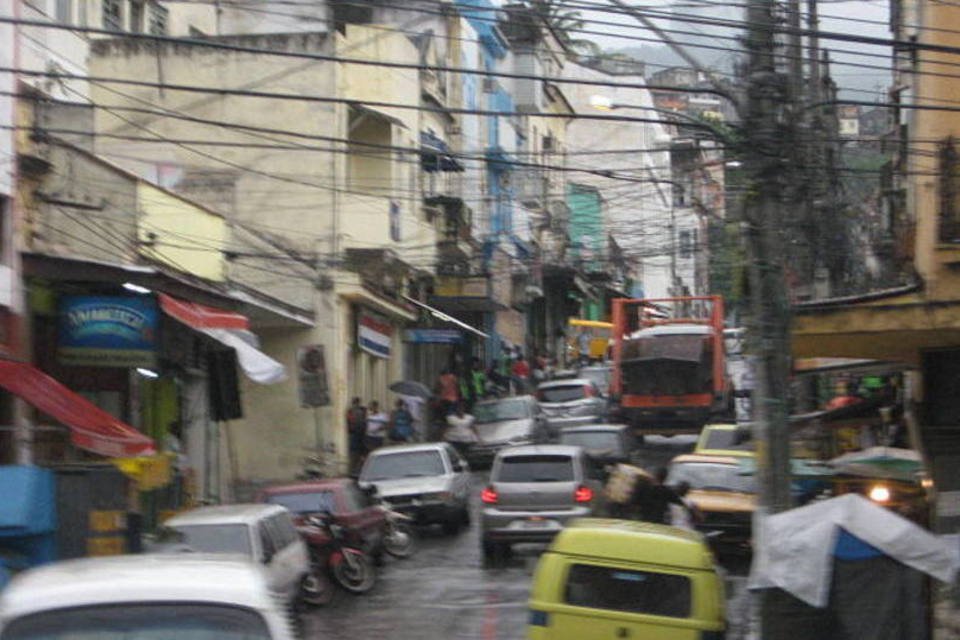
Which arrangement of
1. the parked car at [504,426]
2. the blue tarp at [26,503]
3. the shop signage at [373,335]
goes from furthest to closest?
the shop signage at [373,335] < the parked car at [504,426] < the blue tarp at [26,503]

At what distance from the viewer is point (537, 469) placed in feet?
78.6

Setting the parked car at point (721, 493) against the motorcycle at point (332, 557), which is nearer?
the motorcycle at point (332, 557)

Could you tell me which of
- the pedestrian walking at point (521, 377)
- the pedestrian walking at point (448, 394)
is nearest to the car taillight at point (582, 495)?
the pedestrian walking at point (448, 394)

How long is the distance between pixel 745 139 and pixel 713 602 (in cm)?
474

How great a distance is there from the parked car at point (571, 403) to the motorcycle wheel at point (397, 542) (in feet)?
52.8

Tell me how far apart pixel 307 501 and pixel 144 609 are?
14.7 metres

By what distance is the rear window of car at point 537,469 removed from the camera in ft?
78.3

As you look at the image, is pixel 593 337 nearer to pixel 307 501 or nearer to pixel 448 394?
pixel 448 394

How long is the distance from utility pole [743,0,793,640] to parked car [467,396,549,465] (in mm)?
21969

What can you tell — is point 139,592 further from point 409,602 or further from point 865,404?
point 865,404

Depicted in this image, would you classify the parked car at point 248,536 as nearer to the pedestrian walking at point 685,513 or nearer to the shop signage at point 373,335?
the pedestrian walking at point 685,513

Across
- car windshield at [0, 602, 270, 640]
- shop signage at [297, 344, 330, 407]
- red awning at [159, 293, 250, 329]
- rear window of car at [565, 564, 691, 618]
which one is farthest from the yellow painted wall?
car windshield at [0, 602, 270, 640]

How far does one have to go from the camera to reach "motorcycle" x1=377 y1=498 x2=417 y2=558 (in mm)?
23750

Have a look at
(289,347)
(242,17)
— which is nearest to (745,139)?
(289,347)
